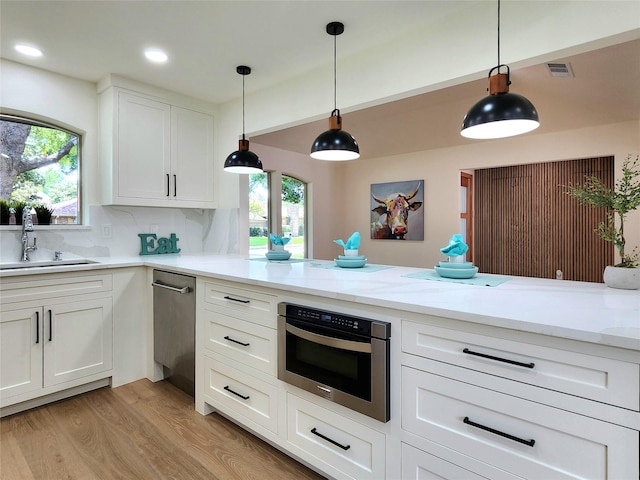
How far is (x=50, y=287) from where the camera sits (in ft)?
8.09

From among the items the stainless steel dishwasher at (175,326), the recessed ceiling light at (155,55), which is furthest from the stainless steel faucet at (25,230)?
the recessed ceiling light at (155,55)

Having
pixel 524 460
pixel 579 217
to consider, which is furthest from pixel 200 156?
pixel 579 217

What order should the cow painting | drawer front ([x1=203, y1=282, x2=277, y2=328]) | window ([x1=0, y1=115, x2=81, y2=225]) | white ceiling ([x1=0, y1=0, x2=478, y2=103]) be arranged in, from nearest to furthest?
1. drawer front ([x1=203, y1=282, x2=277, y2=328])
2. white ceiling ([x1=0, y1=0, x2=478, y2=103])
3. window ([x1=0, y1=115, x2=81, y2=225])
4. the cow painting

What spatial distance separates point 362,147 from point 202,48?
356cm

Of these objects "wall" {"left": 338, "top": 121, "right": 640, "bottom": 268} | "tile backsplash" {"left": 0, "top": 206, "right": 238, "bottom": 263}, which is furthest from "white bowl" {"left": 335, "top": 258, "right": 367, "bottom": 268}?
"wall" {"left": 338, "top": 121, "right": 640, "bottom": 268}

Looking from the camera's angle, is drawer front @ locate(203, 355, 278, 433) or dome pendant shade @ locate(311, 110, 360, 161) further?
dome pendant shade @ locate(311, 110, 360, 161)

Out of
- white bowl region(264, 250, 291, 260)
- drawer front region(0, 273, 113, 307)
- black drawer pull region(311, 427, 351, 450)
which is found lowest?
black drawer pull region(311, 427, 351, 450)

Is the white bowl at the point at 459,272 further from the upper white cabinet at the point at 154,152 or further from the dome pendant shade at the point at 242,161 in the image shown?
the upper white cabinet at the point at 154,152

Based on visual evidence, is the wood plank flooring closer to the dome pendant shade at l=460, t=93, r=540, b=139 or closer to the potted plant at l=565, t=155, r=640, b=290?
the potted plant at l=565, t=155, r=640, b=290

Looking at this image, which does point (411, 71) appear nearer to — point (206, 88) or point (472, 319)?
point (472, 319)

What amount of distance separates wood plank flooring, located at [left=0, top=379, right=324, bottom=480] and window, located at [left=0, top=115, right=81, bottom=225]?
4.97 ft

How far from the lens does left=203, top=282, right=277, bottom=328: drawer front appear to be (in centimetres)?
195

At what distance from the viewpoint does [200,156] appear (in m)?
3.65

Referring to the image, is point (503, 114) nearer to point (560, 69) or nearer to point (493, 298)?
point (493, 298)
